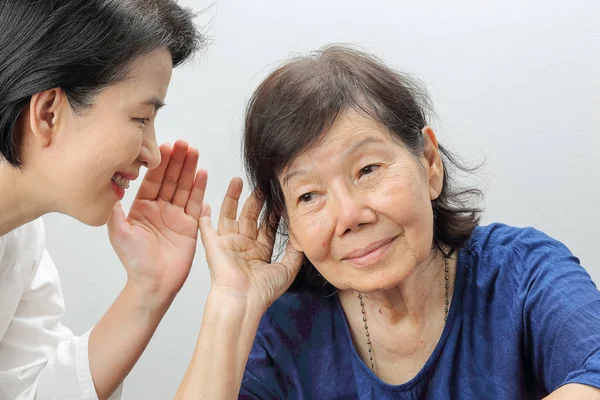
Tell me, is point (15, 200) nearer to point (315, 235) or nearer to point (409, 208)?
point (315, 235)

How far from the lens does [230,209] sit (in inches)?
66.9

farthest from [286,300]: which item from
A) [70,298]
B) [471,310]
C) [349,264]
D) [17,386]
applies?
[70,298]

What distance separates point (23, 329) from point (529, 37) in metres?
1.45

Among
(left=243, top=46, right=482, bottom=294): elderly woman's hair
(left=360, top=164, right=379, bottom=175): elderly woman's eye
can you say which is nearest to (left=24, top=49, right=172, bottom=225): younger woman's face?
(left=243, top=46, right=482, bottom=294): elderly woman's hair

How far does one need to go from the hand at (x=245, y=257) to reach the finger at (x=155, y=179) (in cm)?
13

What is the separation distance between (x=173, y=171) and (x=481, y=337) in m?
0.80

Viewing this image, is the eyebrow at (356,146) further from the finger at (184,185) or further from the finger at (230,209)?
the finger at (184,185)

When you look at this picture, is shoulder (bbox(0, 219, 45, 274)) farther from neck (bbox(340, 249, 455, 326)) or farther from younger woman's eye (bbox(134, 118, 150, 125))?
neck (bbox(340, 249, 455, 326))

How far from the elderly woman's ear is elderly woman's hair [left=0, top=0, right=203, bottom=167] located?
59cm

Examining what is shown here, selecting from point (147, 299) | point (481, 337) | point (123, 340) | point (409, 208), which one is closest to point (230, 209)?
point (147, 299)

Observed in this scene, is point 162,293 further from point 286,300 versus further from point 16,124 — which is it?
point 16,124

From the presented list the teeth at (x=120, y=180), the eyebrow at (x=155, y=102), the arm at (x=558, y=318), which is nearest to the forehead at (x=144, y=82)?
the eyebrow at (x=155, y=102)

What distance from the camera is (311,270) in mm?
1645

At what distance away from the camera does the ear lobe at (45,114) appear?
1331 millimetres
